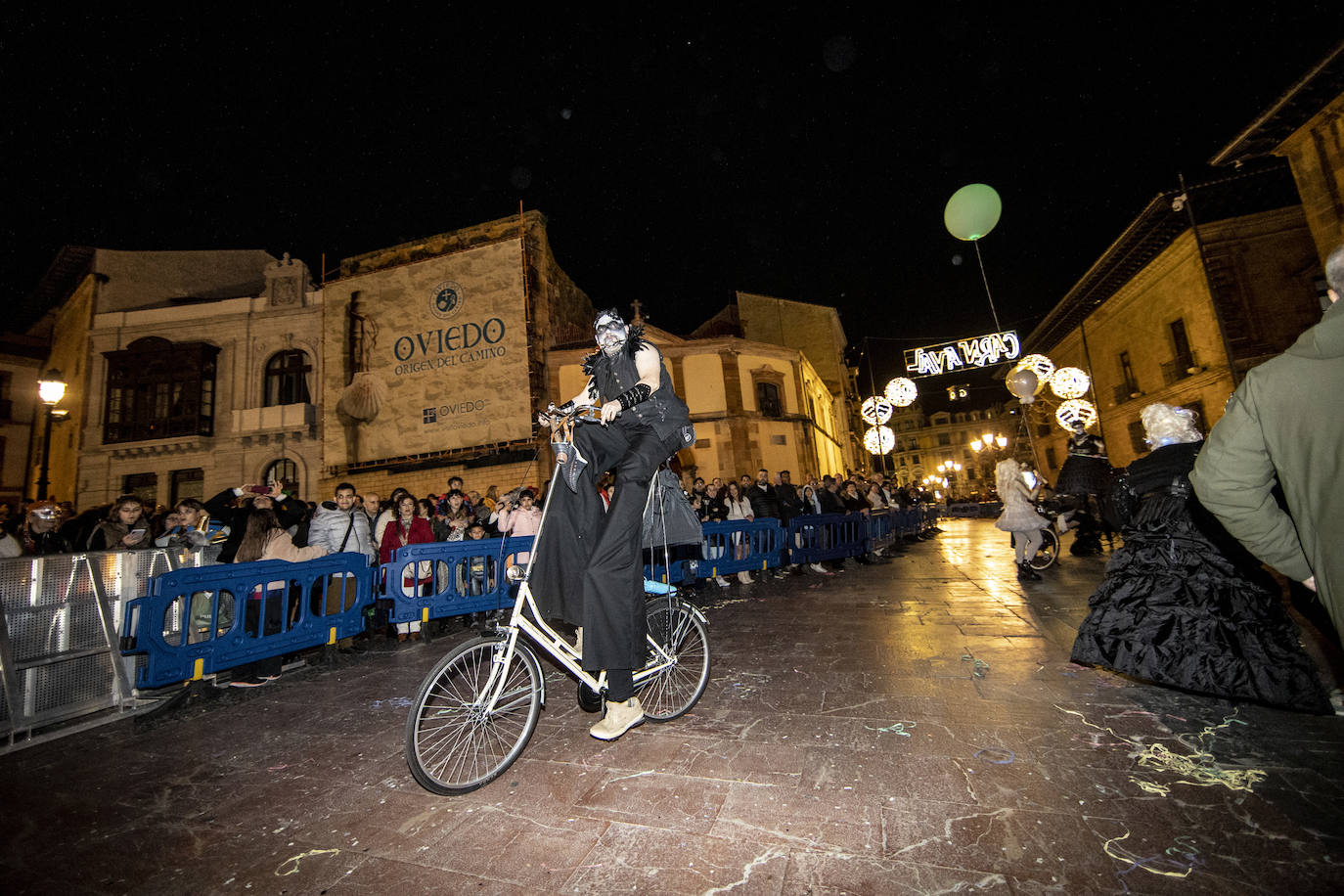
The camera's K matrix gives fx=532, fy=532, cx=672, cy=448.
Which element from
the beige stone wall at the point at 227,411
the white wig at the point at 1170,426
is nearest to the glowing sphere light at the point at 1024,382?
the white wig at the point at 1170,426

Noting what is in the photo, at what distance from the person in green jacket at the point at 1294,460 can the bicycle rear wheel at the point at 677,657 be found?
8.27 ft

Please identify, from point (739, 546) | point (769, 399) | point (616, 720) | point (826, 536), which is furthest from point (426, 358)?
point (616, 720)

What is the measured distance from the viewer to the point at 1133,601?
3443 mm

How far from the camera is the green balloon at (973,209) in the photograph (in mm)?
9164

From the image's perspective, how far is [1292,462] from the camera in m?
1.68

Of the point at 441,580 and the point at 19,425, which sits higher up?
the point at 19,425

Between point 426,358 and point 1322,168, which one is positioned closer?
point 1322,168

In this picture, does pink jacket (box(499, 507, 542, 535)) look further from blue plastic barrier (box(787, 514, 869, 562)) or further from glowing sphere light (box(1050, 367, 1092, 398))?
glowing sphere light (box(1050, 367, 1092, 398))

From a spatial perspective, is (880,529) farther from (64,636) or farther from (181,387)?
(181,387)

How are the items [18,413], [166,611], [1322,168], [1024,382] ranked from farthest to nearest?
[18,413] → [1024,382] → [1322,168] → [166,611]

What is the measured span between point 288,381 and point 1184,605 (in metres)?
25.1

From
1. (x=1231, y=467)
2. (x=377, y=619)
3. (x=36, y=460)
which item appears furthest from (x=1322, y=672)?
(x=36, y=460)

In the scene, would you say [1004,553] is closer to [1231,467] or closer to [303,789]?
[1231,467]

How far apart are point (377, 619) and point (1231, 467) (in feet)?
24.3
